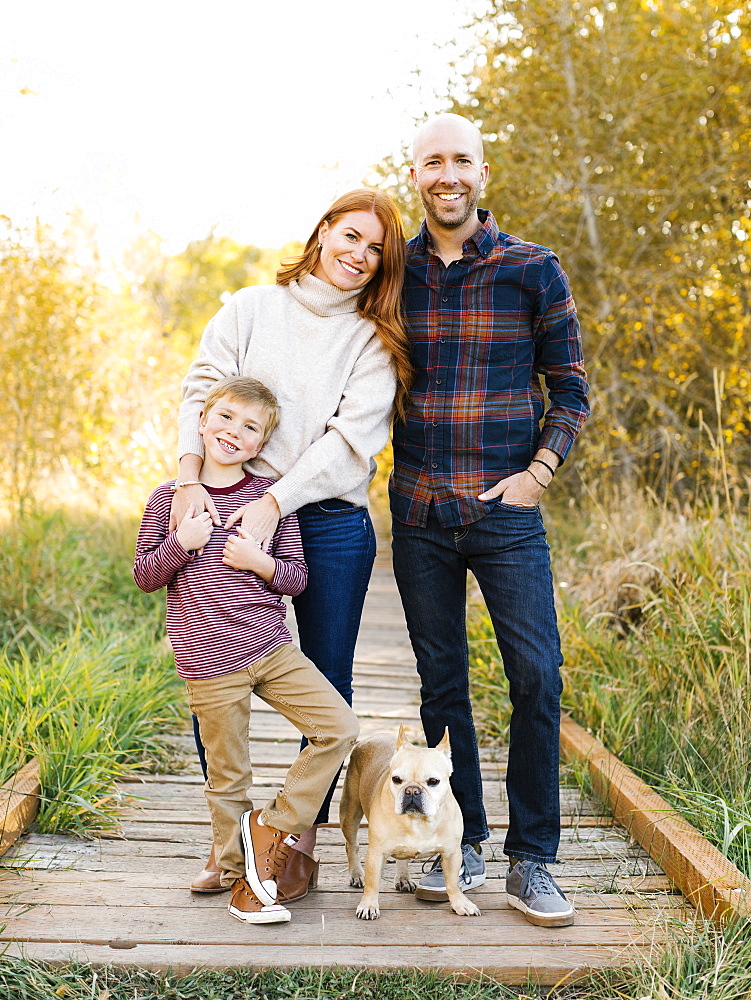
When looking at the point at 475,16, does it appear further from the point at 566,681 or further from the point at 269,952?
the point at 269,952

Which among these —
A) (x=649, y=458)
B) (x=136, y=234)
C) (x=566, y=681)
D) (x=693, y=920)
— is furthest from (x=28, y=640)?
(x=136, y=234)

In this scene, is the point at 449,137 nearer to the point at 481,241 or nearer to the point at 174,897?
the point at 481,241

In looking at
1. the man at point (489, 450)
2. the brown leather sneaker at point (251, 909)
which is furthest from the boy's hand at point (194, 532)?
the brown leather sneaker at point (251, 909)

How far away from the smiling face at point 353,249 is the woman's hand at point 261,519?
2.36ft

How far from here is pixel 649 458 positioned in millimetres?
8320

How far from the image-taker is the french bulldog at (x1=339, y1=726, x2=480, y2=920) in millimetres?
2771

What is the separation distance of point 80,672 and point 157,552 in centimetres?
174

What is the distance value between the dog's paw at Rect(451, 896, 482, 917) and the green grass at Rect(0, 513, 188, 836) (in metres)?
1.35

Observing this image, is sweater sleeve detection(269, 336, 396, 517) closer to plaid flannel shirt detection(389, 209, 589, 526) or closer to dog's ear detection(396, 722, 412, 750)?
plaid flannel shirt detection(389, 209, 589, 526)

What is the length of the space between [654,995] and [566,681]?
2.32 metres

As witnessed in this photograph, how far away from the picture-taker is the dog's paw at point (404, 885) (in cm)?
314

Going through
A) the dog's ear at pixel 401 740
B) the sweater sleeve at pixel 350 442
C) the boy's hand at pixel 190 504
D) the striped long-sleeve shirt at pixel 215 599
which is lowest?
the dog's ear at pixel 401 740

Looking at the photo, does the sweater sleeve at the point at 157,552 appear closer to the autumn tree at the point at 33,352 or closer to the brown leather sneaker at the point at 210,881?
the brown leather sneaker at the point at 210,881

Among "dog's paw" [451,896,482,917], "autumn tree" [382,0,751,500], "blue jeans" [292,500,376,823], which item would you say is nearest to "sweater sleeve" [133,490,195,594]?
"blue jeans" [292,500,376,823]
